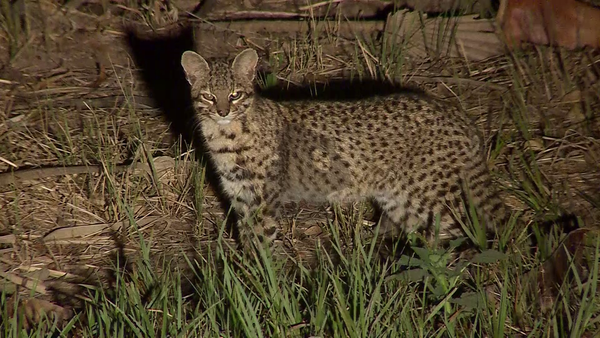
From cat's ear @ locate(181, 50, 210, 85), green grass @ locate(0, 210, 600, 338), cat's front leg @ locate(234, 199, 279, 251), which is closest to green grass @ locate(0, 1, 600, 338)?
green grass @ locate(0, 210, 600, 338)

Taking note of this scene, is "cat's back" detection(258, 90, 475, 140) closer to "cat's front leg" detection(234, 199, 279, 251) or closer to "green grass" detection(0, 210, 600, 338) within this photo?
"cat's front leg" detection(234, 199, 279, 251)

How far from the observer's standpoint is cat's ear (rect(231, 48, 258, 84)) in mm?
6289

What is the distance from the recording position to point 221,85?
619 cm

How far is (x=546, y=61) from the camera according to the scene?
8.33 meters

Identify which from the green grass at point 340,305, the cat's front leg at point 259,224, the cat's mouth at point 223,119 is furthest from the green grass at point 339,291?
the cat's mouth at point 223,119

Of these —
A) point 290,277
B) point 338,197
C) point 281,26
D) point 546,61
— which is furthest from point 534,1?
point 290,277

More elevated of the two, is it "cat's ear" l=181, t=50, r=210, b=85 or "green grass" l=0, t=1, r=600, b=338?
"cat's ear" l=181, t=50, r=210, b=85

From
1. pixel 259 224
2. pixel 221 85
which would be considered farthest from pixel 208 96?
pixel 259 224

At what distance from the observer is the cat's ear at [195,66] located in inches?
247

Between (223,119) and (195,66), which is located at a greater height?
(195,66)

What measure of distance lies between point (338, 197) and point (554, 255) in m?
1.64

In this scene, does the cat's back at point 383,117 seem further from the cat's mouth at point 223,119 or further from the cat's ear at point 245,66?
the cat's mouth at point 223,119

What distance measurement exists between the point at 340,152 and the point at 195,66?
1.15m

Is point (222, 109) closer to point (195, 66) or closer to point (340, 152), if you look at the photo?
point (195, 66)
